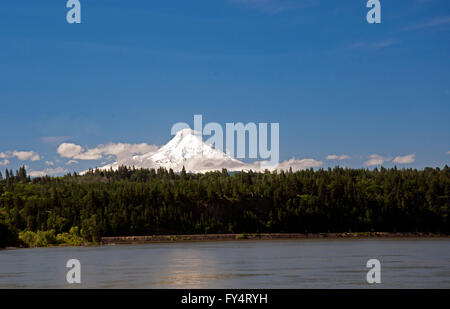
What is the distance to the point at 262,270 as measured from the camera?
9469 cm

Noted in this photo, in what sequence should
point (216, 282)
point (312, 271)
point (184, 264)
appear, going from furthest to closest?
point (184, 264) → point (312, 271) → point (216, 282)

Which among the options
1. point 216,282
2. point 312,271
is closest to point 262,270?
point 312,271

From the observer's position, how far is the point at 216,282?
79.6m

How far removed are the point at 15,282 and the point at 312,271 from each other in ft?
129
